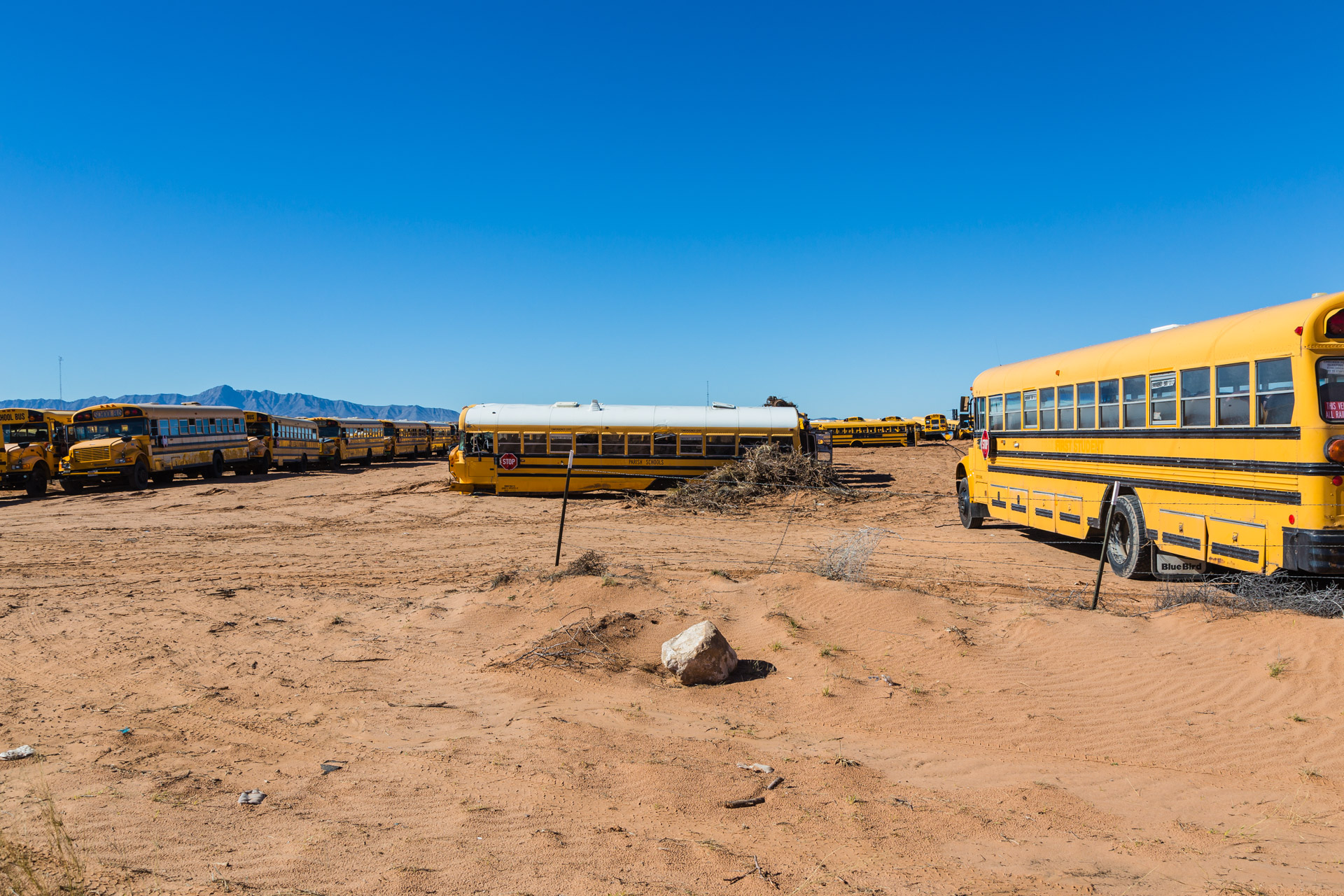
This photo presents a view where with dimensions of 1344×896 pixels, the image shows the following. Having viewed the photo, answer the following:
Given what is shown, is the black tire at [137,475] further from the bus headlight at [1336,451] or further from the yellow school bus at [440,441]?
the bus headlight at [1336,451]

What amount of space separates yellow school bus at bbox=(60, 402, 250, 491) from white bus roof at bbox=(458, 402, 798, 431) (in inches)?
500

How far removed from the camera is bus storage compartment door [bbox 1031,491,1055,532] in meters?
12.5

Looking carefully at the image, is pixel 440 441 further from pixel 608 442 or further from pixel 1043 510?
pixel 1043 510

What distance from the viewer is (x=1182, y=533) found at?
9305mm

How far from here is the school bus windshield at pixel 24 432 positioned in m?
25.1

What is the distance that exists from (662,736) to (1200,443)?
766 centimetres

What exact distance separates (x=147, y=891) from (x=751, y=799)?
3041mm

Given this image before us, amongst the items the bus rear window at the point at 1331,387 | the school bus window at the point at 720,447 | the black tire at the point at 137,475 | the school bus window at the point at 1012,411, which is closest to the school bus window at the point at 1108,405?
the school bus window at the point at 1012,411

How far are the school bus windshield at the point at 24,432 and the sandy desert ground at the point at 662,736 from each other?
63.0ft

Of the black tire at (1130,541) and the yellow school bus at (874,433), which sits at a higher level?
the yellow school bus at (874,433)

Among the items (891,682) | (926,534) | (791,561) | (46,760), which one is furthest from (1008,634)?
(926,534)

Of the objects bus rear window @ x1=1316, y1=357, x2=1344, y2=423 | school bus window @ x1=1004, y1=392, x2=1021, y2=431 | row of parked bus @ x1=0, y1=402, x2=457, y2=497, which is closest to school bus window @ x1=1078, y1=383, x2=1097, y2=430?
school bus window @ x1=1004, y1=392, x2=1021, y2=431

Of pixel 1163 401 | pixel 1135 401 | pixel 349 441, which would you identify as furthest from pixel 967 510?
pixel 349 441

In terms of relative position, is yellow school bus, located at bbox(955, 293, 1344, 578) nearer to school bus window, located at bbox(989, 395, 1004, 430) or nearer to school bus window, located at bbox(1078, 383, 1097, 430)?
school bus window, located at bbox(1078, 383, 1097, 430)
